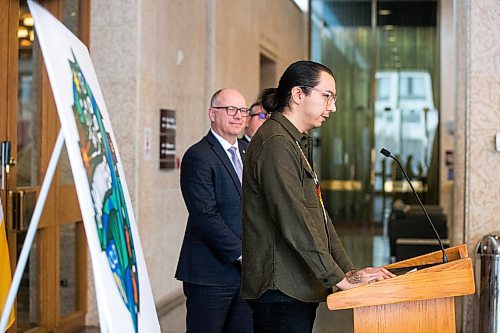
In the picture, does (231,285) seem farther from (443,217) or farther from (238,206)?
(443,217)

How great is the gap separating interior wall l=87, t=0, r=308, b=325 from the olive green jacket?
388 centimetres

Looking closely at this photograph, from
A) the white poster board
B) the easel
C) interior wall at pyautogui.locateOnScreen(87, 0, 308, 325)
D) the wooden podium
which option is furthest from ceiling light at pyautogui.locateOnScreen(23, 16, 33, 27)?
the wooden podium

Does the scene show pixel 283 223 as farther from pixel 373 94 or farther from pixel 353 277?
pixel 373 94

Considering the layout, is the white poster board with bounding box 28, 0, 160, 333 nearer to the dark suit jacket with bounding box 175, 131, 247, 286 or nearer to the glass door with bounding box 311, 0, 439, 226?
the dark suit jacket with bounding box 175, 131, 247, 286

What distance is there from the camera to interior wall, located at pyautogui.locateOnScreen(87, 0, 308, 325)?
729 centimetres

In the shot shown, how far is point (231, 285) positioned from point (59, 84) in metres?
2.35

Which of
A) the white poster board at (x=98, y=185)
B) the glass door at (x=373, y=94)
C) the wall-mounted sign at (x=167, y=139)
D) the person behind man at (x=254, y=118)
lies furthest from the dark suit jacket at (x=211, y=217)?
the glass door at (x=373, y=94)

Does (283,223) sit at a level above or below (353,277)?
above

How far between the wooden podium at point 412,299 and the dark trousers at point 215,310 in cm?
158

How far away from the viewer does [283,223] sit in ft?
10.9

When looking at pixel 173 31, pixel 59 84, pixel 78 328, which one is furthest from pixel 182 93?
pixel 59 84

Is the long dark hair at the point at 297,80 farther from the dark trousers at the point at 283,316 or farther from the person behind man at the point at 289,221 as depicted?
the dark trousers at the point at 283,316

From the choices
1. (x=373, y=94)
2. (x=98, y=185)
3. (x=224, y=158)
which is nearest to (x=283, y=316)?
(x=98, y=185)

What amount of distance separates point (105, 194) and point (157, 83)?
5.04 metres
